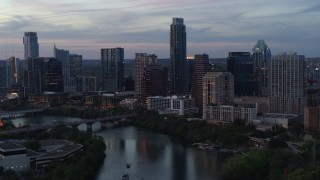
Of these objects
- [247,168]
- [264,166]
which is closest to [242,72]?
[264,166]

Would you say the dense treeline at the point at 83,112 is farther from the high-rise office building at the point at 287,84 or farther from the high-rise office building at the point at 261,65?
the high-rise office building at the point at 261,65

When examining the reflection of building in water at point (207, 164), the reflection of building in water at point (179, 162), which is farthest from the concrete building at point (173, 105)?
the reflection of building in water at point (207, 164)

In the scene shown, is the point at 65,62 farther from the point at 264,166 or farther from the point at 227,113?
the point at 264,166

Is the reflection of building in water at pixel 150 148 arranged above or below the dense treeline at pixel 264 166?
below

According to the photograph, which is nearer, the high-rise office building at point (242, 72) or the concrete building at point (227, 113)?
the concrete building at point (227, 113)

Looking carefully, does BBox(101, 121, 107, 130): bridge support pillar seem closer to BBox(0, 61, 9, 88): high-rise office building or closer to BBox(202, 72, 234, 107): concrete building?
BBox(202, 72, 234, 107): concrete building
